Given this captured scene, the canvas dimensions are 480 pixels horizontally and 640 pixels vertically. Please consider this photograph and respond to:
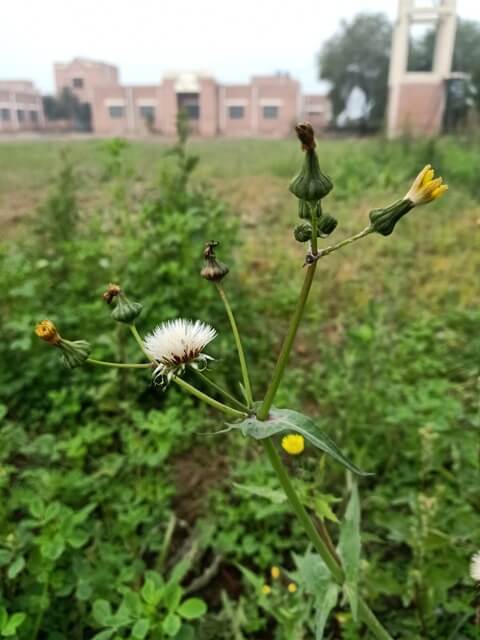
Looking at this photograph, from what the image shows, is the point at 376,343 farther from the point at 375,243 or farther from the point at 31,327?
the point at 375,243

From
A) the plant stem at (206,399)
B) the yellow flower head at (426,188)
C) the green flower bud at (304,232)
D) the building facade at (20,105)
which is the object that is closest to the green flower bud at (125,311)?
the plant stem at (206,399)

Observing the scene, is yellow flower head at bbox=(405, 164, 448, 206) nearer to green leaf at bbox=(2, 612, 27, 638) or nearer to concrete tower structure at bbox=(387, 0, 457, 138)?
green leaf at bbox=(2, 612, 27, 638)

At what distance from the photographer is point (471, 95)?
15430 mm

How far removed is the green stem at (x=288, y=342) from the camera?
0.52 m

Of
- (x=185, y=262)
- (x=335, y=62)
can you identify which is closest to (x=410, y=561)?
(x=185, y=262)

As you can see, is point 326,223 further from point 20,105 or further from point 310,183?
point 20,105

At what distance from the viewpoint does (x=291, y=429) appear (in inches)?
21.9

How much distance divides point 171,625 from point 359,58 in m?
26.6

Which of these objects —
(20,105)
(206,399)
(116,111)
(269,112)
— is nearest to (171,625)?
(206,399)

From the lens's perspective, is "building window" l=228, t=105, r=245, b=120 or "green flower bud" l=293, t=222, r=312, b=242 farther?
"building window" l=228, t=105, r=245, b=120

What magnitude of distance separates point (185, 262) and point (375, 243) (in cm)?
203

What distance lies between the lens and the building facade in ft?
117

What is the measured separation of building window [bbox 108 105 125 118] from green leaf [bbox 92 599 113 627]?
3451 centimetres

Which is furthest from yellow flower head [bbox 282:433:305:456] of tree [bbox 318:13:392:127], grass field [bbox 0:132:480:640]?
tree [bbox 318:13:392:127]
